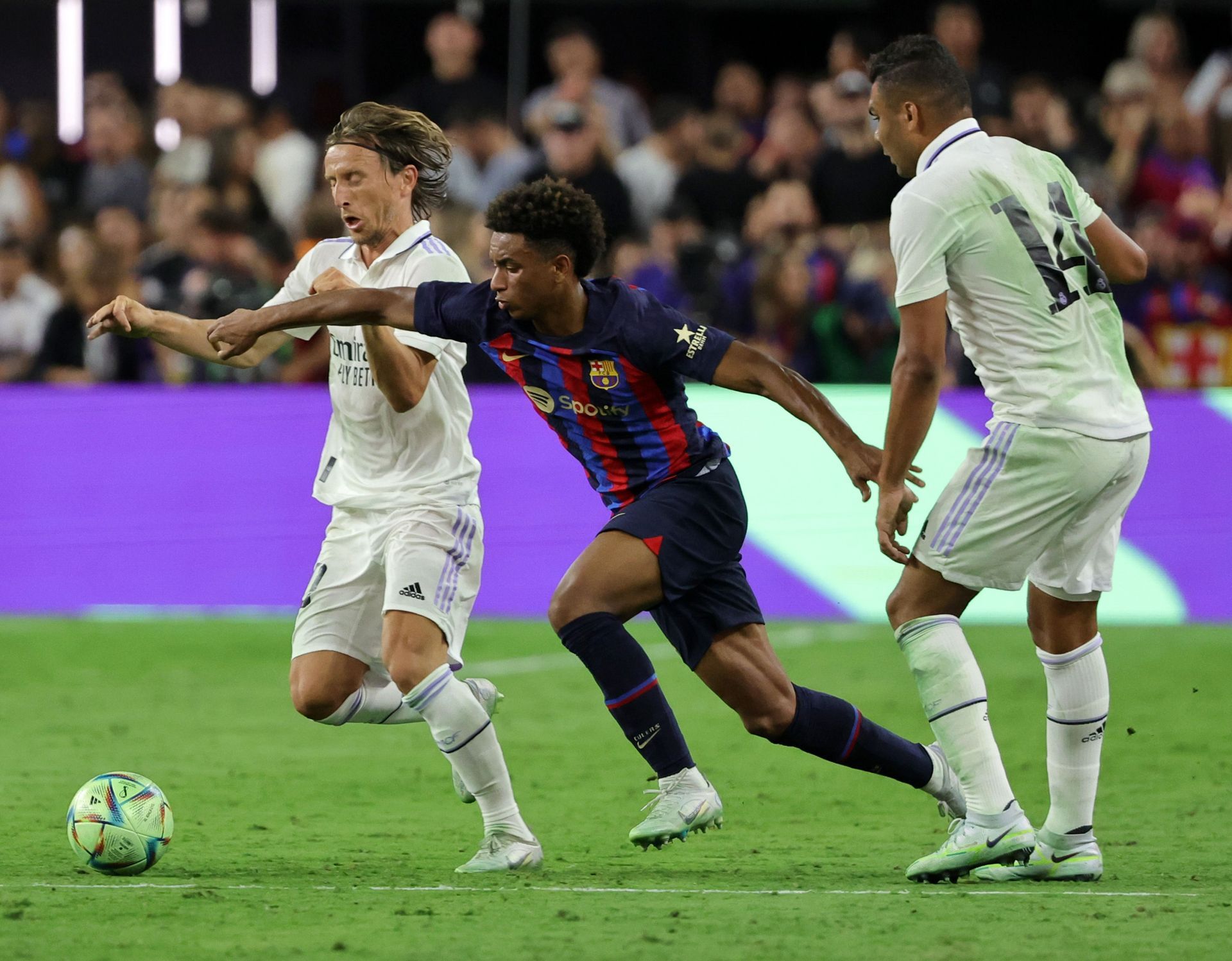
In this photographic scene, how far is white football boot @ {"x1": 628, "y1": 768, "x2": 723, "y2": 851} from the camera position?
17.6 feet

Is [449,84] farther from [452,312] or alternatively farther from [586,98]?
[452,312]

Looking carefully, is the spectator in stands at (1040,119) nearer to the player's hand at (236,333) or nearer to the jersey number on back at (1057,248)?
the jersey number on back at (1057,248)

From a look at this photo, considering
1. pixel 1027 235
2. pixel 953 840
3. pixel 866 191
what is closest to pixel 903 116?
pixel 1027 235

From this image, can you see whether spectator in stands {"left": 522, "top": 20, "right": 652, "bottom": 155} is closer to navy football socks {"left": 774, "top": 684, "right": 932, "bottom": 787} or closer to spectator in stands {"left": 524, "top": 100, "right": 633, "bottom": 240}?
spectator in stands {"left": 524, "top": 100, "right": 633, "bottom": 240}

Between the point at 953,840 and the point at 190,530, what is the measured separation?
7.88 meters

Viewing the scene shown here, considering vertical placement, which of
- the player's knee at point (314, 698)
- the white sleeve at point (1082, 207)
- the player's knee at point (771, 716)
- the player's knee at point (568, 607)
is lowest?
the player's knee at point (314, 698)

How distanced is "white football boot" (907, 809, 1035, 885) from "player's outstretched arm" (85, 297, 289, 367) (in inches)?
100

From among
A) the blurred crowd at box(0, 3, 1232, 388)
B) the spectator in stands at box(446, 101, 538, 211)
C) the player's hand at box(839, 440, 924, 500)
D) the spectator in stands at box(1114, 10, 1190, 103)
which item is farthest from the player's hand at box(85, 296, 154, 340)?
the spectator in stands at box(1114, 10, 1190, 103)

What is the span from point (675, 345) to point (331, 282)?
1.06 metres

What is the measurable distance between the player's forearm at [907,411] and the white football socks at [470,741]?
139cm

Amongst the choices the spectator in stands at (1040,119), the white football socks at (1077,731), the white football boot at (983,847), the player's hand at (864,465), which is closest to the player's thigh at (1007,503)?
the player's hand at (864,465)

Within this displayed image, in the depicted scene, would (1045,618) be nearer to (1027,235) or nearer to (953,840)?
(953,840)

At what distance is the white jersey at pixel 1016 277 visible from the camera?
5.08m

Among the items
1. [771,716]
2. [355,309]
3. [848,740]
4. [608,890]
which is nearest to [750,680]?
[771,716]
